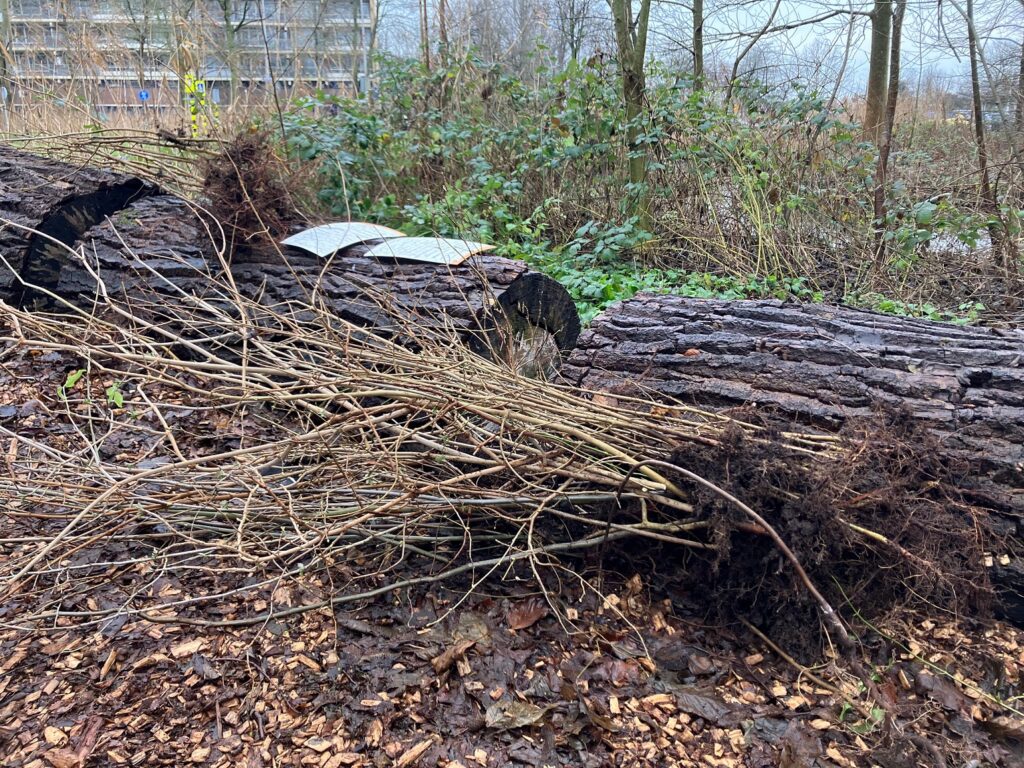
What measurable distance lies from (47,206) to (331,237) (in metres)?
1.69

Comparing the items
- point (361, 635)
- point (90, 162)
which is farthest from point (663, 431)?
point (90, 162)

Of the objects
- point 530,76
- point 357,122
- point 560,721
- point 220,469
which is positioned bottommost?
point 560,721

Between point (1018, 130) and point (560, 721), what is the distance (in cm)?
675

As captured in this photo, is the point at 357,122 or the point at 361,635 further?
the point at 357,122

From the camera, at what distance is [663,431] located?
2361 mm

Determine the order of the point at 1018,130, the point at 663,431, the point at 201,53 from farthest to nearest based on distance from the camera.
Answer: the point at 201,53, the point at 1018,130, the point at 663,431

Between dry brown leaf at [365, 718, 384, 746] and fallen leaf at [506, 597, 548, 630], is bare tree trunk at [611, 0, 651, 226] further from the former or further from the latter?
dry brown leaf at [365, 718, 384, 746]

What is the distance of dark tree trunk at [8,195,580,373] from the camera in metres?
3.76

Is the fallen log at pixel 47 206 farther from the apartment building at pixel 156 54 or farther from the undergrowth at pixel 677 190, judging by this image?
the apartment building at pixel 156 54

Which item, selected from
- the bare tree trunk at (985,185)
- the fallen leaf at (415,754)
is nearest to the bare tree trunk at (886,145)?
the bare tree trunk at (985,185)

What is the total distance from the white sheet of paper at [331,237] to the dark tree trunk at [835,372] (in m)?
1.85

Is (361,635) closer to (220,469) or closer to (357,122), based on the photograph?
(220,469)

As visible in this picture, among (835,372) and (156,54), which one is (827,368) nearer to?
(835,372)

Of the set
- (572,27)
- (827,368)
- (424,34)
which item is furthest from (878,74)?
(827,368)
